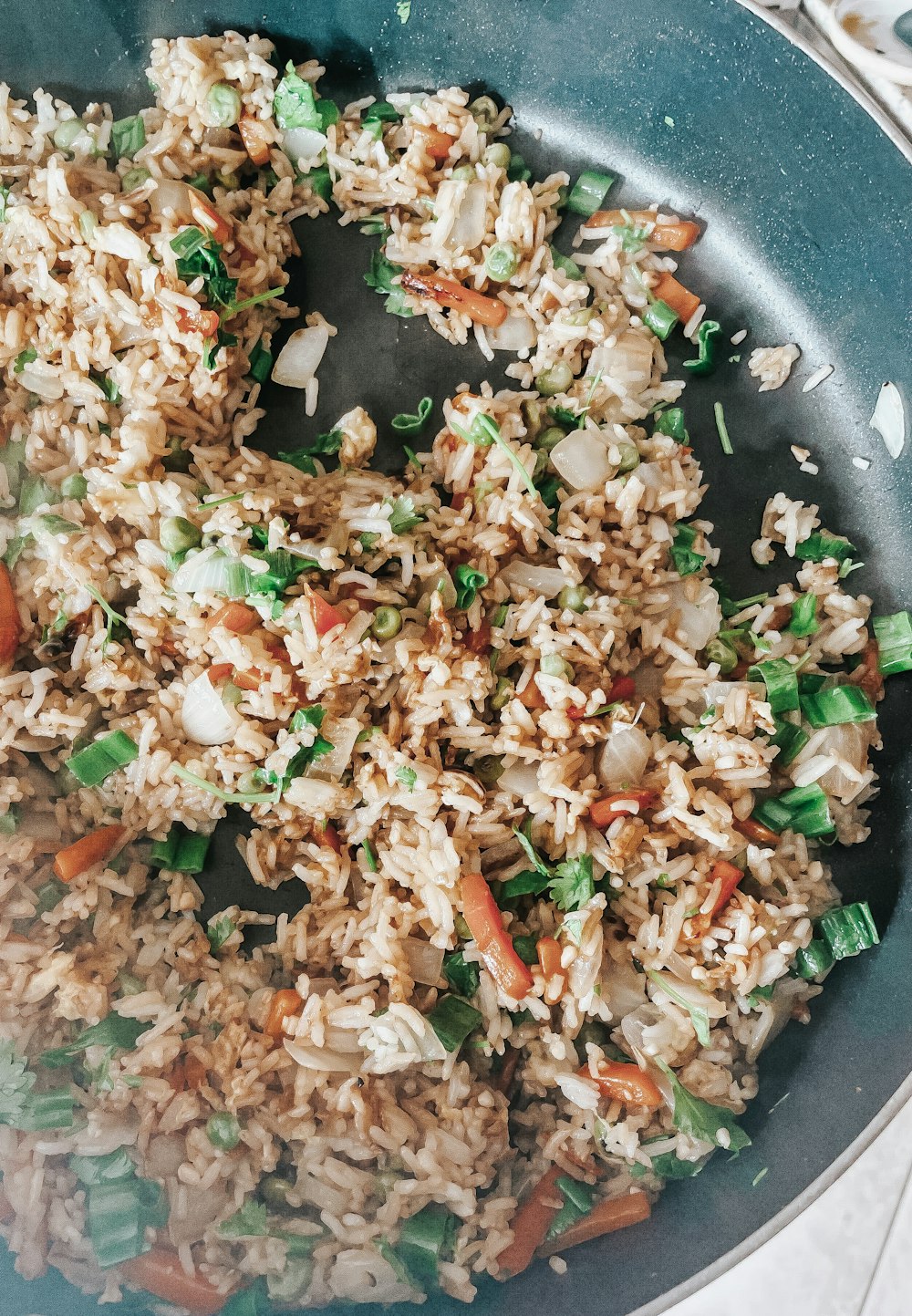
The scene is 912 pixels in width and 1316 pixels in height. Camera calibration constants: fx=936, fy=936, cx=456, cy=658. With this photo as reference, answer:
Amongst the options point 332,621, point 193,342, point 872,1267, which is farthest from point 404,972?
point 193,342

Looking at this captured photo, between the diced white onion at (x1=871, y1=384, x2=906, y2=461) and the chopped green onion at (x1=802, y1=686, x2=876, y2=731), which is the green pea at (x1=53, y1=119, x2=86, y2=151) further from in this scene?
the chopped green onion at (x1=802, y1=686, x2=876, y2=731)

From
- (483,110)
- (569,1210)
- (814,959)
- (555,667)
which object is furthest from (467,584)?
(569,1210)

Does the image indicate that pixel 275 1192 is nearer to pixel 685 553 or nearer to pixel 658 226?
pixel 685 553

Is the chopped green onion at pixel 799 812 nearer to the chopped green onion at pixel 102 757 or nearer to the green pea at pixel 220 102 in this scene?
the chopped green onion at pixel 102 757

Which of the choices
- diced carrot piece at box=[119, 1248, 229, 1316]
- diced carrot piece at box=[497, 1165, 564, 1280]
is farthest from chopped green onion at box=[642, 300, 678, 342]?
diced carrot piece at box=[119, 1248, 229, 1316]

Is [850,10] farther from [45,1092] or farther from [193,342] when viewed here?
[45,1092]

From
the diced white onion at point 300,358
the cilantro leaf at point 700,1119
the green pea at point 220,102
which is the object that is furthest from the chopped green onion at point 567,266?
the cilantro leaf at point 700,1119
